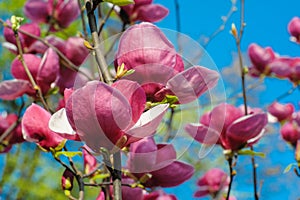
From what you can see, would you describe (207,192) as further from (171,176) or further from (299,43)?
(299,43)

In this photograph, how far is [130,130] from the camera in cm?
44

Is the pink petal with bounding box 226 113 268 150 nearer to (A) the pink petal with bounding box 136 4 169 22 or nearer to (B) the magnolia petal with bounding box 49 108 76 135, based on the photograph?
(A) the pink petal with bounding box 136 4 169 22

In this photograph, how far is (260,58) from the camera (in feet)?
4.42

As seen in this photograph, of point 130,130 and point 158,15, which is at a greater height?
point 158,15

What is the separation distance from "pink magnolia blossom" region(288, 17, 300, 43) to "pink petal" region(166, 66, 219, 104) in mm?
976

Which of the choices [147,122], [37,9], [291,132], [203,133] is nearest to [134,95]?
[147,122]

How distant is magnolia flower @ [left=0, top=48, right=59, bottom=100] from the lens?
0.83 meters

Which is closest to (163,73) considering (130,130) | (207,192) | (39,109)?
(130,130)

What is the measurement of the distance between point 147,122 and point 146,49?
3.4 inches

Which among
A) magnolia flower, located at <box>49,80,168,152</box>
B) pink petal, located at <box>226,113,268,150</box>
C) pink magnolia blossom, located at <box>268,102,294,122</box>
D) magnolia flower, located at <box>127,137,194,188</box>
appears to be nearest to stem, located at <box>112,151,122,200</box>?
magnolia flower, located at <box>49,80,168,152</box>

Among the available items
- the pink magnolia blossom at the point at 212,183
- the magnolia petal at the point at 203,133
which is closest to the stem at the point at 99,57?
the magnolia petal at the point at 203,133

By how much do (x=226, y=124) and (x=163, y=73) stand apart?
37 centimetres

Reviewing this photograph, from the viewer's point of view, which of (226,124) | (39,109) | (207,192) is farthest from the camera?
(207,192)

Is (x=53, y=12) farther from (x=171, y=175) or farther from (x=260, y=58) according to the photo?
(x=171, y=175)
